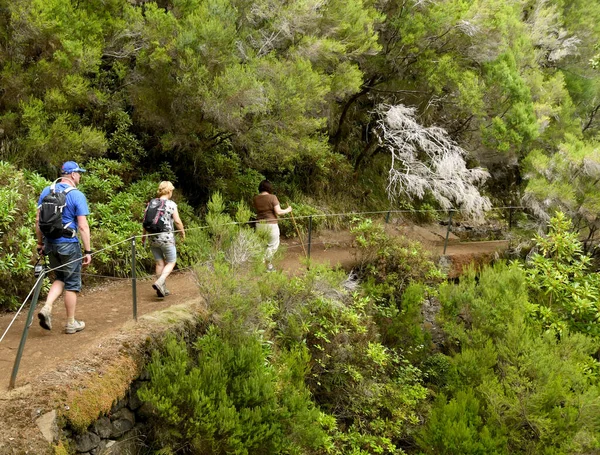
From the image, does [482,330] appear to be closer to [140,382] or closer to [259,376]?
[259,376]

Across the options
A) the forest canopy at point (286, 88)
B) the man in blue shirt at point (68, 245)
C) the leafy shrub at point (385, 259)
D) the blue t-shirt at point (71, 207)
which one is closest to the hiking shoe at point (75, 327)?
the man in blue shirt at point (68, 245)

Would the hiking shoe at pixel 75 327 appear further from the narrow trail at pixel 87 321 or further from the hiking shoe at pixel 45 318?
the hiking shoe at pixel 45 318

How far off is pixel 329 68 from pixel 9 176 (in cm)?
691

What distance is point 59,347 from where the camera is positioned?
5117 mm

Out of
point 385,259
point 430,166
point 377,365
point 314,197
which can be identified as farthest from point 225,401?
point 430,166

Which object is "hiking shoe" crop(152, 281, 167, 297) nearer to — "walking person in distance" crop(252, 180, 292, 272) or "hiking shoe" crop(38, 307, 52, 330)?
"hiking shoe" crop(38, 307, 52, 330)

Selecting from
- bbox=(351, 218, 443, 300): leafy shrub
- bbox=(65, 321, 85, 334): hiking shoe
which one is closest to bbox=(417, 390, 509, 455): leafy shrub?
bbox=(351, 218, 443, 300): leafy shrub

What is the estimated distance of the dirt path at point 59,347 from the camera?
396 centimetres

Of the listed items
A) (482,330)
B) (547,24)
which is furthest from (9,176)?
(547,24)

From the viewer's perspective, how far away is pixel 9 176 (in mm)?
7488

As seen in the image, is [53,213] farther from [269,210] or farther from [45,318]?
[269,210]

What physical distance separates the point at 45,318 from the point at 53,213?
3.77 ft

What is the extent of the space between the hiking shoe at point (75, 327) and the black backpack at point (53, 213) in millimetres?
1012

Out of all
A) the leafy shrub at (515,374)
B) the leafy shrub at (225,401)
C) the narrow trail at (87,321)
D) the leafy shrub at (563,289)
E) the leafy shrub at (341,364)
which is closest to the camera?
the narrow trail at (87,321)
